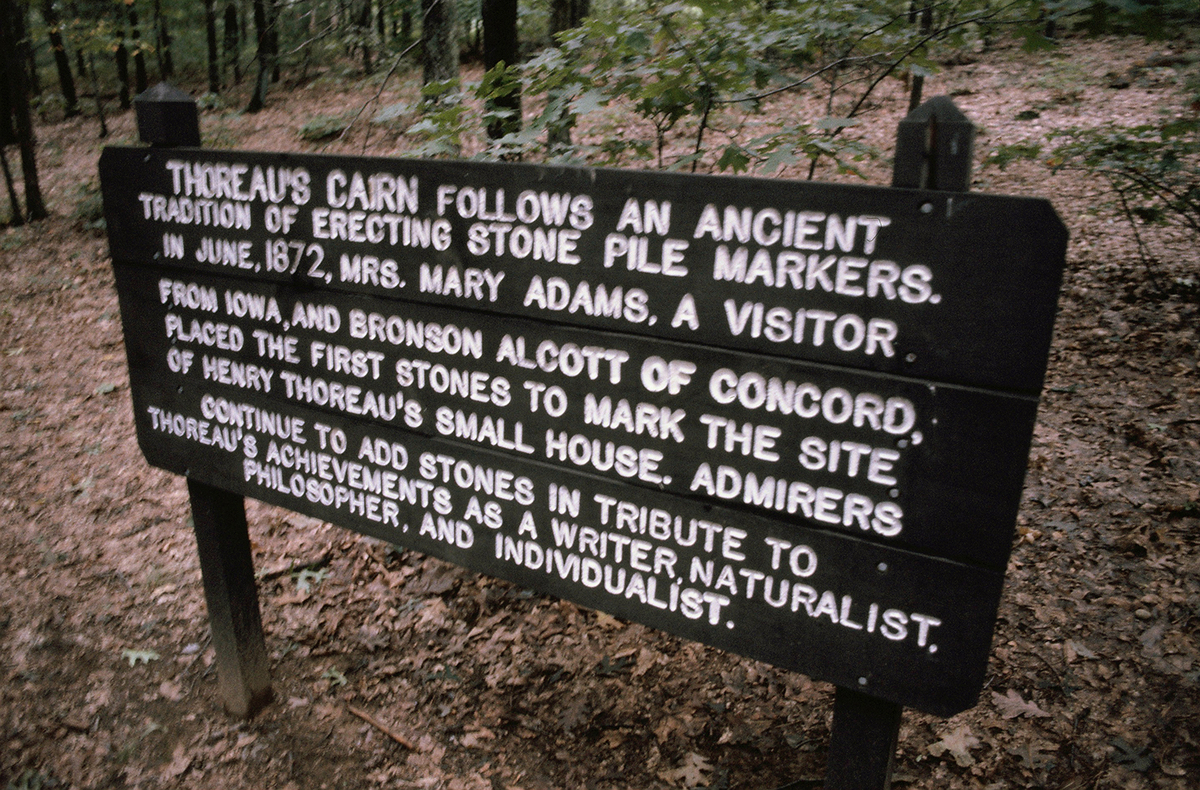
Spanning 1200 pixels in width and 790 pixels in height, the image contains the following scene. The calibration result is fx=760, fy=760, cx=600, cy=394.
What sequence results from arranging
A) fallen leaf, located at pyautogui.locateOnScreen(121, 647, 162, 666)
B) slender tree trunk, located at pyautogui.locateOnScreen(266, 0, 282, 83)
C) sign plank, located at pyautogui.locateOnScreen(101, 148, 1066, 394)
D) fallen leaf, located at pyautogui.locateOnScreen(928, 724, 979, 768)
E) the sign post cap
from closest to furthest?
1. sign plank, located at pyautogui.locateOnScreen(101, 148, 1066, 394)
2. the sign post cap
3. fallen leaf, located at pyautogui.locateOnScreen(928, 724, 979, 768)
4. fallen leaf, located at pyautogui.locateOnScreen(121, 647, 162, 666)
5. slender tree trunk, located at pyautogui.locateOnScreen(266, 0, 282, 83)

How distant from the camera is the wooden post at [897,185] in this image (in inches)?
62.0

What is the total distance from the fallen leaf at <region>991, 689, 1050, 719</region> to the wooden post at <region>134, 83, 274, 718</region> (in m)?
3.53

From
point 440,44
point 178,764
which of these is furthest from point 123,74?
point 178,764

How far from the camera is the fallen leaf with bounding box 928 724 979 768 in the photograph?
323cm

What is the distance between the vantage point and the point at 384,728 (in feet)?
12.2

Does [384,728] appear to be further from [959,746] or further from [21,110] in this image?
[21,110]

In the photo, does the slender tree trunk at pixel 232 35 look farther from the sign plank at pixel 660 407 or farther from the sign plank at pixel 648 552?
the sign plank at pixel 648 552

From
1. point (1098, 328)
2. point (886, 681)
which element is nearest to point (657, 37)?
point (886, 681)

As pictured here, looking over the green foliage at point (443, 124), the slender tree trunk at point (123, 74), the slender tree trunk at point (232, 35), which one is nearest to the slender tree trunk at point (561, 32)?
the green foliage at point (443, 124)

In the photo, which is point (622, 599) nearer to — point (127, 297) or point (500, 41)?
point (127, 297)

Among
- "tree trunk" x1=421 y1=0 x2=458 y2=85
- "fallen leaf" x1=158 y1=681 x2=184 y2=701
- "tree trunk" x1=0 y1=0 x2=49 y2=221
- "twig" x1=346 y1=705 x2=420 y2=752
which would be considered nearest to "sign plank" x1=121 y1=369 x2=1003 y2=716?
"twig" x1=346 y1=705 x2=420 y2=752

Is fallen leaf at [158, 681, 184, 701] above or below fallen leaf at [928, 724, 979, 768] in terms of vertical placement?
below

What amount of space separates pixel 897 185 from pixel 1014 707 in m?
2.87

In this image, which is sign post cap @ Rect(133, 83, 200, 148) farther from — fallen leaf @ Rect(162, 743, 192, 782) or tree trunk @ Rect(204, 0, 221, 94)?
tree trunk @ Rect(204, 0, 221, 94)
